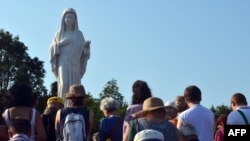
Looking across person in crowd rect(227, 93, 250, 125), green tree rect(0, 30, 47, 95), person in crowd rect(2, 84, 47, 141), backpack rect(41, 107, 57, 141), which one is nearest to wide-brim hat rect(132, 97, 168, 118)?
person in crowd rect(2, 84, 47, 141)

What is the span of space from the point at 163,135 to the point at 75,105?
6.96 feet

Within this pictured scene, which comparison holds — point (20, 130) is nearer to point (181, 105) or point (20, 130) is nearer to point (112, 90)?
point (181, 105)

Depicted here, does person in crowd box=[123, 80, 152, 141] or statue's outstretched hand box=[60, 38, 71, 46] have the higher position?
statue's outstretched hand box=[60, 38, 71, 46]

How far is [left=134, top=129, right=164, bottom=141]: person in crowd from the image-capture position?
7.92 m

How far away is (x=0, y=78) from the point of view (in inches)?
2363

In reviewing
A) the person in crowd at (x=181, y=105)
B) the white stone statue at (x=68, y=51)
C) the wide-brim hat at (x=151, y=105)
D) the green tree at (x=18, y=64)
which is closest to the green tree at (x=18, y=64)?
the green tree at (x=18, y=64)

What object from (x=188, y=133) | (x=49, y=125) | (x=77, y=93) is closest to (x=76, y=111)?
(x=77, y=93)

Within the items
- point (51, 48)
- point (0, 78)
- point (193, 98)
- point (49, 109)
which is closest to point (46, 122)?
point (49, 109)

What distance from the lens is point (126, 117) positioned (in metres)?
10.3

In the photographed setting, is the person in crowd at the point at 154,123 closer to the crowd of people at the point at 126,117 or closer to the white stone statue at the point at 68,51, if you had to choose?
the crowd of people at the point at 126,117

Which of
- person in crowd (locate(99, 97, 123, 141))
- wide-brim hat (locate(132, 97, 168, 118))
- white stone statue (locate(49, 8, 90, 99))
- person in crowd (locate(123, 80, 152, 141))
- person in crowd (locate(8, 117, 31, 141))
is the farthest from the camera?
white stone statue (locate(49, 8, 90, 99))

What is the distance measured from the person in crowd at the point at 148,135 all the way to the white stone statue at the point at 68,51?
514 inches

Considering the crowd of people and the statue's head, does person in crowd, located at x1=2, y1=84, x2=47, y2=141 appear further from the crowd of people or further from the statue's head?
the statue's head

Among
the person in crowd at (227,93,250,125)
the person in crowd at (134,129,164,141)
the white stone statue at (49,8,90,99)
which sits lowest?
the person in crowd at (134,129,164,141)
